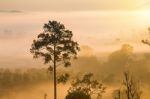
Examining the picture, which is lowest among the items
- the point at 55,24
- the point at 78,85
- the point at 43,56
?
the point at 78,85

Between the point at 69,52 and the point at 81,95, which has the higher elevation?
the point at 69,52

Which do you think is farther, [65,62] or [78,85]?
[78,85]

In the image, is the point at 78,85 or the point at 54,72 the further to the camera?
the point at 78,85

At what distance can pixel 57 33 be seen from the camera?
7750 cm

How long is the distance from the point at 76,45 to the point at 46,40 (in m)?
5.03

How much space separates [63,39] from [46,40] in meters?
2.78

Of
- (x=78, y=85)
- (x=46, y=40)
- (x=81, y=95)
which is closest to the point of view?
(x=46, y=40)

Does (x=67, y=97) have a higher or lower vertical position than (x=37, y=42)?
lower

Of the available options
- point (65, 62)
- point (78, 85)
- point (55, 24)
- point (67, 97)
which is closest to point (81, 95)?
point (67, 97)

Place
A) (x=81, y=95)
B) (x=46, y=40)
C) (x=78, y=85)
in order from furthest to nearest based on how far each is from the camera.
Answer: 1. (x=78, y=85)
2. (x=81, y=95)
3. (x=46, y=40)

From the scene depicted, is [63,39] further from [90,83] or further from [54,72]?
[90,83]

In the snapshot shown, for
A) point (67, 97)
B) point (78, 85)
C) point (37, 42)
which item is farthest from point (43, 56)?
point (78, 85)

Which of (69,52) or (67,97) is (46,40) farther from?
(67,97)

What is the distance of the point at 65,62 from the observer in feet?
256
